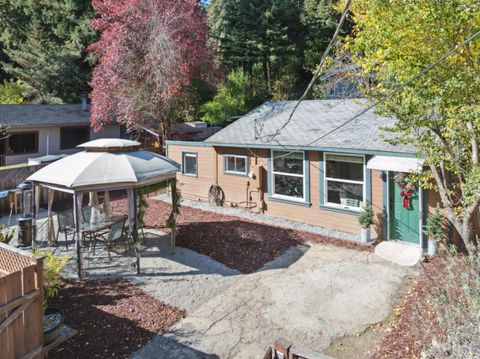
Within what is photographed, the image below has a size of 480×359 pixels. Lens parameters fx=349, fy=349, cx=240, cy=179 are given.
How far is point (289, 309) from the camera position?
20.2 ft

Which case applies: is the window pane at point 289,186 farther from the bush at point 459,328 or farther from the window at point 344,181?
the bush at point 459,328

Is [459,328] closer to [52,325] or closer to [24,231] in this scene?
[52,325]

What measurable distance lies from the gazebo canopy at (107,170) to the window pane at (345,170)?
193 inches

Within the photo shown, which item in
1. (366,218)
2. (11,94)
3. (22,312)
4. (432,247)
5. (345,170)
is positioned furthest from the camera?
(11,94)

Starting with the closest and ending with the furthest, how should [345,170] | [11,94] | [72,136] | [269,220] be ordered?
1. [345,170]
2. [269,220]
3. [72,136]
4. [11,94]

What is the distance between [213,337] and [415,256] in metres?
5.55

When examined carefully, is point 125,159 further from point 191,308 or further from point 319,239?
point 319,239

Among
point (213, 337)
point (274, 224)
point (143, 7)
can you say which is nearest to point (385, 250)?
point (274, 224)

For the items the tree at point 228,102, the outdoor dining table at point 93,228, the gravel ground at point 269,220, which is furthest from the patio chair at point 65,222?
the tree at point 228,102

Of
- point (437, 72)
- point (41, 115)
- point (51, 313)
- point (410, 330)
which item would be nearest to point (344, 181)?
point (437, 72)

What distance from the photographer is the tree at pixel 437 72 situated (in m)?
5.69

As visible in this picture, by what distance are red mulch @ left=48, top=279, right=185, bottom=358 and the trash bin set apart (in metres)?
3.11

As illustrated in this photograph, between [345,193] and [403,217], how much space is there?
186cm

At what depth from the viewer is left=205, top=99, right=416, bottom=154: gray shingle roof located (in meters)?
10.0
